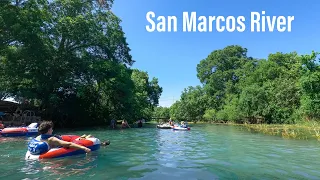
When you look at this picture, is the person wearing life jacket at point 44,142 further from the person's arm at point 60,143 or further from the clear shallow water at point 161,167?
the clear shallow water at point 161,167

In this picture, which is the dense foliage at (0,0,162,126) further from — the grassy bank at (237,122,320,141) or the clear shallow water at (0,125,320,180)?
the grassy bank at (237,122,320,141)

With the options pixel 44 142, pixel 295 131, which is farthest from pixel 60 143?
pixel 295 131

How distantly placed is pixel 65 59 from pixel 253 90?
1292 inches

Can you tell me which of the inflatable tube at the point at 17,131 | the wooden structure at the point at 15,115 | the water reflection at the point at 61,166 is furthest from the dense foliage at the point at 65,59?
the water reflection at the point at 61,166

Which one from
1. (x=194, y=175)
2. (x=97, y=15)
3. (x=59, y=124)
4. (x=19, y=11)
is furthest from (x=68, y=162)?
(x=97, y=15)

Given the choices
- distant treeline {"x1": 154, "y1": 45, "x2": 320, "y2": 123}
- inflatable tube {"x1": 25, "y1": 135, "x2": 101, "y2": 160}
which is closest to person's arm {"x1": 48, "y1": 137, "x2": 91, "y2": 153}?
inflatable tube {"x1": 25, "y1": 135, "x2": 101, "y2": 160}

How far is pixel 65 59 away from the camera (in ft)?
104

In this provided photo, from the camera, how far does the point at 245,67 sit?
2490 inches

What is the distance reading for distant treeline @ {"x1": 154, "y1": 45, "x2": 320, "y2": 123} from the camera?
112ft

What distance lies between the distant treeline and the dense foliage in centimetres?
2202

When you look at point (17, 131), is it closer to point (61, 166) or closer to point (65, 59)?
point (61, 166)

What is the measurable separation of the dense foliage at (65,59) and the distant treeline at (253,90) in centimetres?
2202

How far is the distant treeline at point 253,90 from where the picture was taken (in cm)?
3425

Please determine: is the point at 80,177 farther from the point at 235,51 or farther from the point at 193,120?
the point at 235,51
